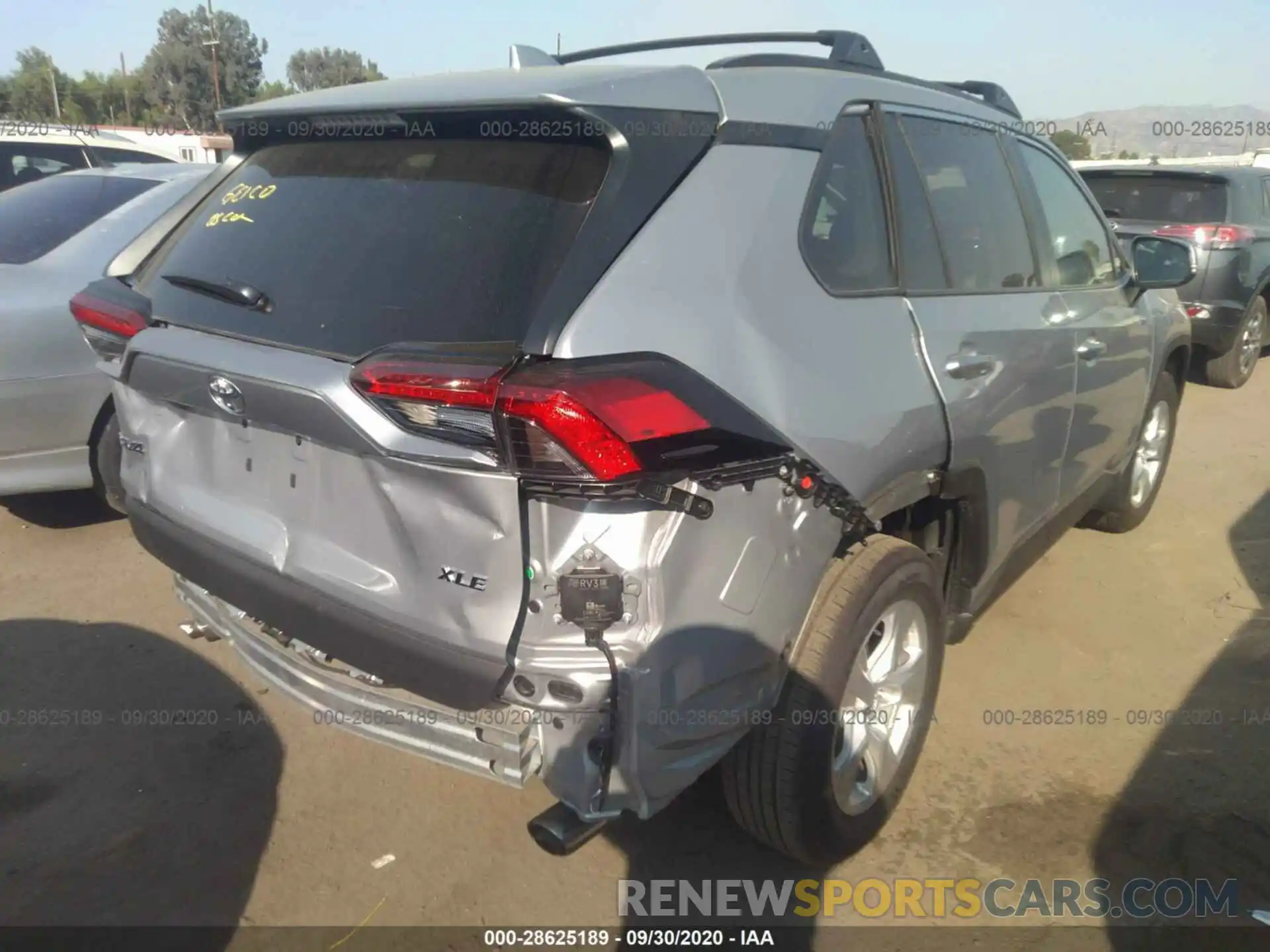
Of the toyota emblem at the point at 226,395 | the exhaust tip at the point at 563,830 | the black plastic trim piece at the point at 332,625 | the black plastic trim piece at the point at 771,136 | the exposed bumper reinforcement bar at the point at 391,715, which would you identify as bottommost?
the exhaust tip at the point at 563,830

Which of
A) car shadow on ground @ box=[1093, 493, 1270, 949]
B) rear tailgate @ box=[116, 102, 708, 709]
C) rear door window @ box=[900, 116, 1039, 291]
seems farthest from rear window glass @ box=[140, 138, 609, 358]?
car shadow on ground @ box=[1093, 493, 1270, 949]

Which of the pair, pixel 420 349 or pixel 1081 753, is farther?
pixel 1081 753

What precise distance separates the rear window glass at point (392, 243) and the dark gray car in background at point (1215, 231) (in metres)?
6.73

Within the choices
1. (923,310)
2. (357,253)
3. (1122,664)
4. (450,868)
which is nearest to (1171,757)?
(1122,664)

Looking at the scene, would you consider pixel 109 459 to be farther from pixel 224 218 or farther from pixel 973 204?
pixel 973 204

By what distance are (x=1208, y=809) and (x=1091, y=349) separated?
4.94 ft

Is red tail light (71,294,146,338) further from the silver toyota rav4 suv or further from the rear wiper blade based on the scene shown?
the rear wiper blade

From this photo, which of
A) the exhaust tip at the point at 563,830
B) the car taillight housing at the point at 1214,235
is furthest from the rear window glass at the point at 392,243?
the car taillight housing at the point at 1214,235

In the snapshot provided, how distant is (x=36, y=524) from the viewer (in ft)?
15.6

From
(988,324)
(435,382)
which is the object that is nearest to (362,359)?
(435,382)

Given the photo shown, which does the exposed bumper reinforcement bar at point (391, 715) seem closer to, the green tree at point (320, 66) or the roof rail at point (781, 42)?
the roof rail at point (781, 42)

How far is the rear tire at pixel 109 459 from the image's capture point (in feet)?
14.1

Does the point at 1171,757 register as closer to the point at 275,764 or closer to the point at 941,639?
the point at 941,639

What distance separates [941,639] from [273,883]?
6.37 ft
